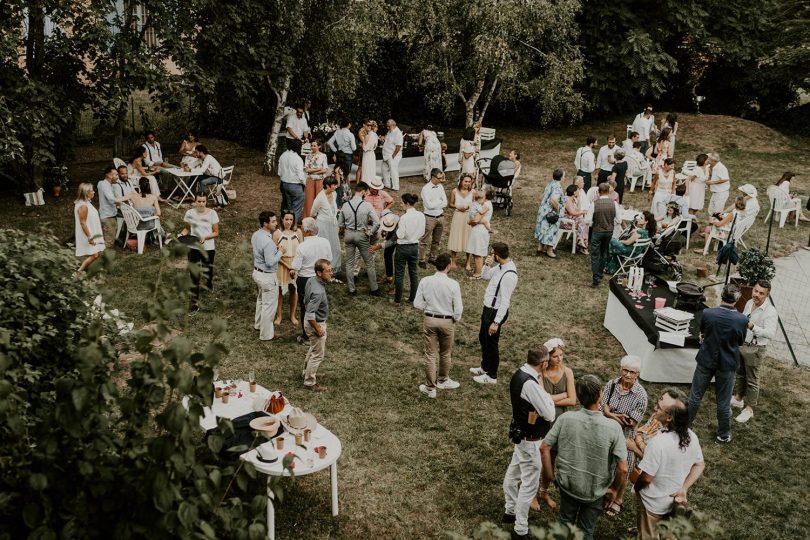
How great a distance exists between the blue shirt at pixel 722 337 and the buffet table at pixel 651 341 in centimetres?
117

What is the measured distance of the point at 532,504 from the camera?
20.6ft

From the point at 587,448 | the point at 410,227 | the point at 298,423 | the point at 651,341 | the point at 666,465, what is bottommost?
the point at 298,423

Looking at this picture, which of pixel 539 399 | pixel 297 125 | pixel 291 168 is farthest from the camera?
pixel 297 125

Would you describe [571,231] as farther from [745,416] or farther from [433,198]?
[745,416]

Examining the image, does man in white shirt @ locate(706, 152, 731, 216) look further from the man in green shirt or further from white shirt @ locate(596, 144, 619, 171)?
the man in green shirt

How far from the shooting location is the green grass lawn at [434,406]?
20.6 feet

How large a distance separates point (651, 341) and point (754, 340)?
115 cm

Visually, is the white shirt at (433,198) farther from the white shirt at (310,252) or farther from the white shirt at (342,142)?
the white shirt at (342,142)

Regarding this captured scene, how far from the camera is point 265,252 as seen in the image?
8.73m

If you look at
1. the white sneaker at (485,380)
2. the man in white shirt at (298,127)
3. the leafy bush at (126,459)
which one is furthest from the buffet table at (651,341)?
the man in white shirt at (298,127)

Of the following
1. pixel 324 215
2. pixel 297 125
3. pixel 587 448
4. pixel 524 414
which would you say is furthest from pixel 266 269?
pixel 297 125

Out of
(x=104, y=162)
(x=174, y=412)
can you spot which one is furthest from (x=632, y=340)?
(x=104, y=162)

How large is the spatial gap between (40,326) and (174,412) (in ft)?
10.8

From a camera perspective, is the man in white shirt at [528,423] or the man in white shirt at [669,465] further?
the man in white shirt at [528,423]
